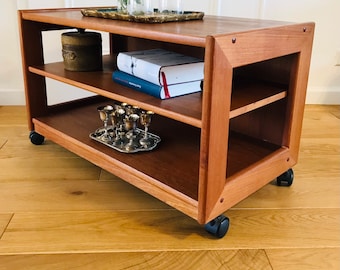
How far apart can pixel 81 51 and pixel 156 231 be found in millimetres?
539

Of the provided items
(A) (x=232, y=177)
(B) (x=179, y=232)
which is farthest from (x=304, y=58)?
(B) (x=179, y=232)

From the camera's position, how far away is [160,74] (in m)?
0.88

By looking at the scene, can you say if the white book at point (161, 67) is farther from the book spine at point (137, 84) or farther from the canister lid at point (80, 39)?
the canister lid at point (80, 39)

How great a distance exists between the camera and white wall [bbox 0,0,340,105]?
158 cm

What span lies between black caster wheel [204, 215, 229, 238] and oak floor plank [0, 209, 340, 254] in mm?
15

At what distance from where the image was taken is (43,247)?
80 cm

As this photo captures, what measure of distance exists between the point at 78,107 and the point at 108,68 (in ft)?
0.80

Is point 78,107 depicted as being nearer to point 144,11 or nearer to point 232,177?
point 144,11

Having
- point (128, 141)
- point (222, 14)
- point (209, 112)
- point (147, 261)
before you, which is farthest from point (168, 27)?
point (222, 14)

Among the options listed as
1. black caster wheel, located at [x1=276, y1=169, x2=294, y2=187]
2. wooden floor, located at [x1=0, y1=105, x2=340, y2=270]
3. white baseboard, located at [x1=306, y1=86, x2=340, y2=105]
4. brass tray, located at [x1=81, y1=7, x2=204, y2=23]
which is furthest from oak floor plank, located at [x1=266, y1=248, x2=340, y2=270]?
white baseboard, located at [x1=306, y1=86, x2=340, y2=105]

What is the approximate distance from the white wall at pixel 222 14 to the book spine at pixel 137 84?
0.71 meters

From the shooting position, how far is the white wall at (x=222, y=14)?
1.58m

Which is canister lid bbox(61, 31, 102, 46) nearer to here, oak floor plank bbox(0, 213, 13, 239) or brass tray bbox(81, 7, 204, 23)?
brass tray bbox(81, 7, 204, 23)

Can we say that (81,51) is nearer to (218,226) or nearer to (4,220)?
(4,220)
